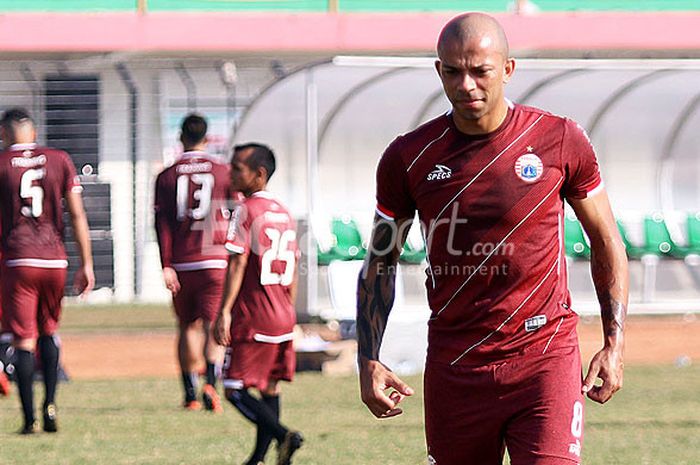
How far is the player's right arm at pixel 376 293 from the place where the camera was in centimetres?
499

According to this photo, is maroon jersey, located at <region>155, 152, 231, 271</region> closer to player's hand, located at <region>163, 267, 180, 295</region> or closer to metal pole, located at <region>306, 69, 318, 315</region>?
player's hand, located at <region>163, 267, 180, 295</region>

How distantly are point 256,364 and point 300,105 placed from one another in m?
9.93

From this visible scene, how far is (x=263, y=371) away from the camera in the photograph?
8.77 meters

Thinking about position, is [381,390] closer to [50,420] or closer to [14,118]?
[50,420]

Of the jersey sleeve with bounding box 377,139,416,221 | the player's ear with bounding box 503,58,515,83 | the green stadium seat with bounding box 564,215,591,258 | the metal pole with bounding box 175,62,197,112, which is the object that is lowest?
the green stadium seat with bounding box 564,215,591,258

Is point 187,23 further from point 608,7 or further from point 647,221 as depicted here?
point 647,221

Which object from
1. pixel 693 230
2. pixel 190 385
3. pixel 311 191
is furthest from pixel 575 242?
pixel 190 385

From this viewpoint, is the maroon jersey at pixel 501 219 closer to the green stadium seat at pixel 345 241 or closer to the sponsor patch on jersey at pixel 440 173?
the sponsor patch on jersey at pixel 440 173

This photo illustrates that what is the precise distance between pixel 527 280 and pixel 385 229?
55 centimetres

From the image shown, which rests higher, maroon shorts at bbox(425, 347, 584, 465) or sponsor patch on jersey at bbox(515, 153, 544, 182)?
sponsor patch on jersey at bbox(515, 153, 544, 182)

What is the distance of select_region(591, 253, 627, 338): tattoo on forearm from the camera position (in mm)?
4930

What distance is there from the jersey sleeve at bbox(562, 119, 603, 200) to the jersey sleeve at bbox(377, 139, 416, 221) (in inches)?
21.2

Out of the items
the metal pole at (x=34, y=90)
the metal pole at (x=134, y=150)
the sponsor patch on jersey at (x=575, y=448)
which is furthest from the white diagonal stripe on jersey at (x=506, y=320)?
the metal pole at (x=34, y=90)

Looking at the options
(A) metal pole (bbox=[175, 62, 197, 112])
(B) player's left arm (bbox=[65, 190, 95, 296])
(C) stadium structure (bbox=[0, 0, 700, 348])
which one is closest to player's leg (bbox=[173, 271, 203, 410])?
(B) player's left arm (bbox=[65, 190, 95, 296])
